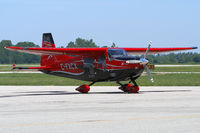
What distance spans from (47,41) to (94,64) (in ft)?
13.6

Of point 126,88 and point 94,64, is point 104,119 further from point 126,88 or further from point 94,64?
point 94,64

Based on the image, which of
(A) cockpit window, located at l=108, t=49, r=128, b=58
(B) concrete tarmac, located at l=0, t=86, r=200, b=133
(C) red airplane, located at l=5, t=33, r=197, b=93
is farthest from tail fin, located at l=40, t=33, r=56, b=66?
(B) concrete tarmac, located at l=0, t=86, r=200, b=133

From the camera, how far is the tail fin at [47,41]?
25.6 metres

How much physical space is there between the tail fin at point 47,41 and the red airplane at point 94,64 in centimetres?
66

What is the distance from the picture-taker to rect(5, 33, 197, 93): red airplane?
70.5 ft

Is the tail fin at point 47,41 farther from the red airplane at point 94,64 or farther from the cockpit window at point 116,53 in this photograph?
the cockpit window at point 116,53

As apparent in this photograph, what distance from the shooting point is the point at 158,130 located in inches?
376

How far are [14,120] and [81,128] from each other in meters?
2.33

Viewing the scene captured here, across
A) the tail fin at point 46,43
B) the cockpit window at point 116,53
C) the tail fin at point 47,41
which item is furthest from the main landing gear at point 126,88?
the tail fin at point 47,41

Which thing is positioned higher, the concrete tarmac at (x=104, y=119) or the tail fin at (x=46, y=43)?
the tail fin at (x=46, y=43)

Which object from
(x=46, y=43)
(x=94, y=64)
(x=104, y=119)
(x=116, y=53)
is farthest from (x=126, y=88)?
(x=104, y=119)

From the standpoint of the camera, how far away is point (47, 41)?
2562 centimetres

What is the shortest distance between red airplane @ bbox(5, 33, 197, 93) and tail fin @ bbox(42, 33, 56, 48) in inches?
25.9

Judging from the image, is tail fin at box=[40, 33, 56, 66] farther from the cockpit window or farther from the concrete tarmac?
the concrete tarmac
